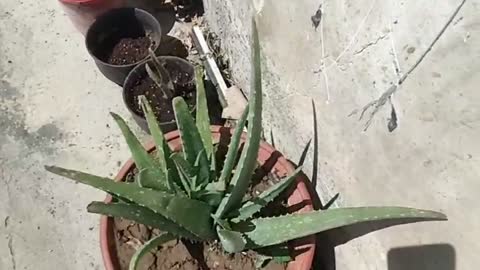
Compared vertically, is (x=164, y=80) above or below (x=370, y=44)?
below

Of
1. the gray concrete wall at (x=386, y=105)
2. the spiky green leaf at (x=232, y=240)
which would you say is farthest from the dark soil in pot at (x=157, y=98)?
Result: the spiky green leaf at (x=232, y=240)

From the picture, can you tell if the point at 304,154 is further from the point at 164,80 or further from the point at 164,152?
the point at 164,80

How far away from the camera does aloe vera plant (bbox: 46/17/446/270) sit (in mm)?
1388

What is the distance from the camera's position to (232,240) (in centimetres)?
150

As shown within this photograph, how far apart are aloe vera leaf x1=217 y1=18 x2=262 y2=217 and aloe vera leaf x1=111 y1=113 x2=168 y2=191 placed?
14cm

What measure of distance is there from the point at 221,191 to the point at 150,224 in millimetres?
155

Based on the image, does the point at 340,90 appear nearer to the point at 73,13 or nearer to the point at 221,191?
the point at 221,191

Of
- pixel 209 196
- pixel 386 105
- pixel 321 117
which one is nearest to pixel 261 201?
pixel 209 196

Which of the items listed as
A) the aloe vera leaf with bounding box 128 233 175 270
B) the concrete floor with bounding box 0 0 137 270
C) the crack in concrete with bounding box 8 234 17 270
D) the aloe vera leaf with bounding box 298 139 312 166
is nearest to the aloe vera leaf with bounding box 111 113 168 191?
the aloe vera leaf with bounding box 128 233 175 270

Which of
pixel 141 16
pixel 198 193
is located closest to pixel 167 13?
pixel 141 16

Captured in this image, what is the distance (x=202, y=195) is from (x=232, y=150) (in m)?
0.11

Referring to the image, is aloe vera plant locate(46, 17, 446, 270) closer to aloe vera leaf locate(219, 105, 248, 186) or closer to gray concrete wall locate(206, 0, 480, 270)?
aloe vera leaf locate(219, 105, 248, 186)

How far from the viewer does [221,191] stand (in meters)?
1.55

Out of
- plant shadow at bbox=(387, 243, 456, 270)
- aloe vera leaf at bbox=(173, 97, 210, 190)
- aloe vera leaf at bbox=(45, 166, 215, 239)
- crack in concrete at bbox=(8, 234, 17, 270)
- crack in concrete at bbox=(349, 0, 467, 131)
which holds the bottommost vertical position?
crack in concrete at bbox=(8, 234, 17, 270)
